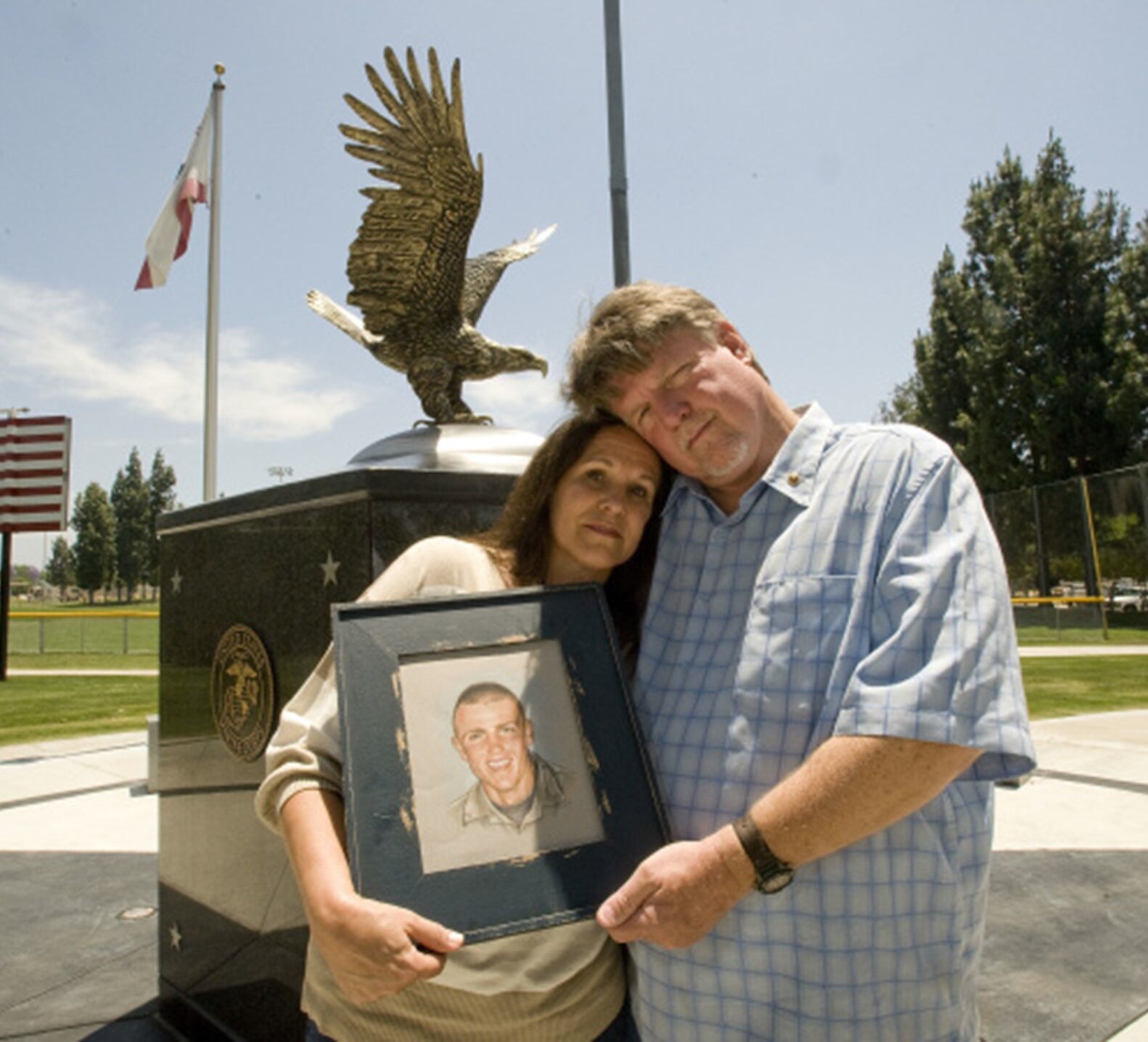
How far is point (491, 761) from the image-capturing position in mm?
1261

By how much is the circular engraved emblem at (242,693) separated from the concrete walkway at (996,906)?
1141 millimetres

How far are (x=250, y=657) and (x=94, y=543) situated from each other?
77.1 meters

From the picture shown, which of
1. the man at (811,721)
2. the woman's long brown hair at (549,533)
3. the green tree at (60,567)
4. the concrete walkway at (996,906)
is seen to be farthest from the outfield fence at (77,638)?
the green tree at (60,567)

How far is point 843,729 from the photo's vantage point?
1.17 metres

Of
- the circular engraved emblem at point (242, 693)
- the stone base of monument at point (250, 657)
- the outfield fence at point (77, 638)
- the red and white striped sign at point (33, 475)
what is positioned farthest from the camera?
the outfield fence at point (77, 638)

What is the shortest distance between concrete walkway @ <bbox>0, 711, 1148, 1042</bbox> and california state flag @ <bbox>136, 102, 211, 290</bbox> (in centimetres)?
640

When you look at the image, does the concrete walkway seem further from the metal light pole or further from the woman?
the metal light pole

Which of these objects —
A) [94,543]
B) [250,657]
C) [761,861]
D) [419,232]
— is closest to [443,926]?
[761,861]

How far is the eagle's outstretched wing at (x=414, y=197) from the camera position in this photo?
12.6 ft

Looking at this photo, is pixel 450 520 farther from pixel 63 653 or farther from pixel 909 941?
pixel 63 653

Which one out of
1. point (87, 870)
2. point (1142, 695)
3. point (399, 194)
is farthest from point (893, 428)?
point (1142, 695)

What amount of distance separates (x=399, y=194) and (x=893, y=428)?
307cm

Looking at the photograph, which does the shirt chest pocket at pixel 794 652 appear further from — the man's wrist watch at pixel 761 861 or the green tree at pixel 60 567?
the green tree at pixel 60 567

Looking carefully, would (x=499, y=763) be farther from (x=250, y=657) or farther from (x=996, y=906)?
(x=996, y=906)
